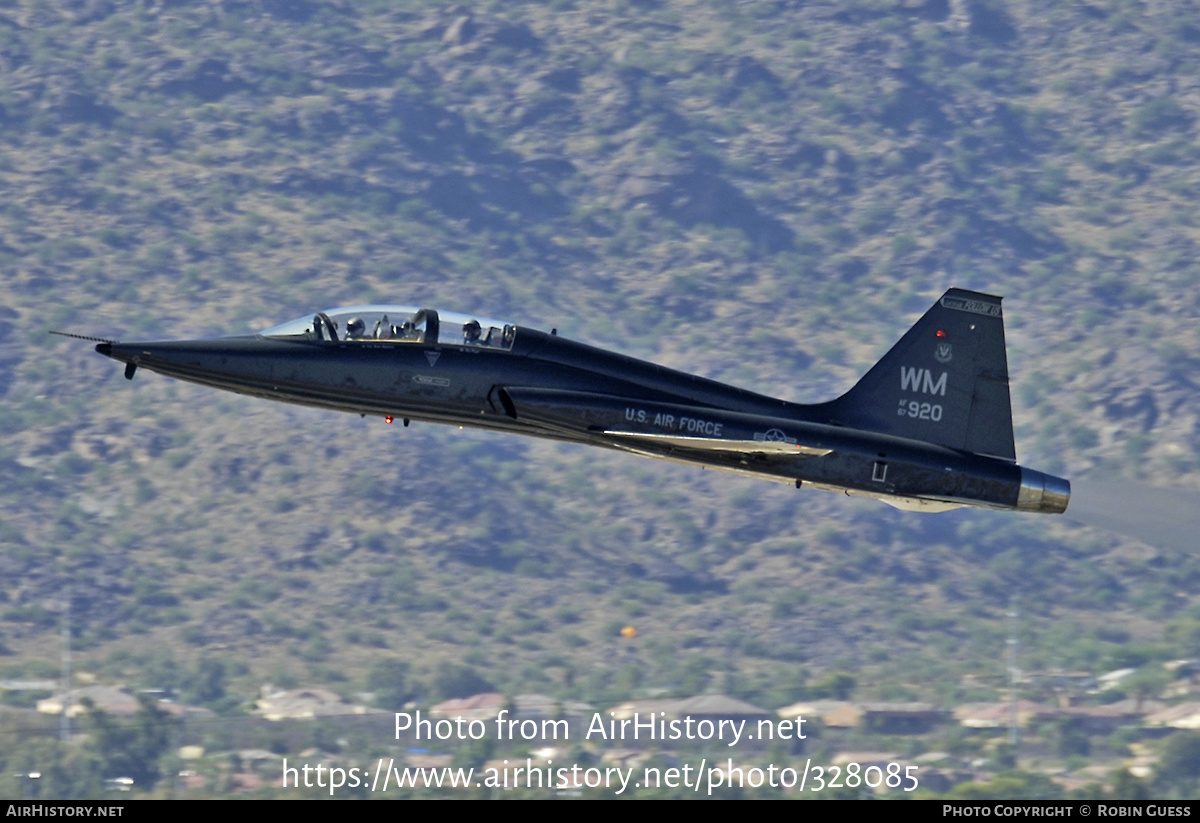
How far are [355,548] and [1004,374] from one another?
93.8m

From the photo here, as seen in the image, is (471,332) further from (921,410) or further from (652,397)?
(921,410)

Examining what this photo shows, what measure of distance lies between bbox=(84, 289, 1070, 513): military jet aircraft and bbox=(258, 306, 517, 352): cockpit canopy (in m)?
0.03

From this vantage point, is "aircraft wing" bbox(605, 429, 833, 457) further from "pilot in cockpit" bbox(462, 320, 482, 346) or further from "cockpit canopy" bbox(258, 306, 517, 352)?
"pilot in cockpit" bbox(462, 320, 482, 346)

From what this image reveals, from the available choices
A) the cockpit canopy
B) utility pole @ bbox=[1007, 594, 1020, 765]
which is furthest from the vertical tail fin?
utility pole @ bbox=[1007, 594, 1020, 765]

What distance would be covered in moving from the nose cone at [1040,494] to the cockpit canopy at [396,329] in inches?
450

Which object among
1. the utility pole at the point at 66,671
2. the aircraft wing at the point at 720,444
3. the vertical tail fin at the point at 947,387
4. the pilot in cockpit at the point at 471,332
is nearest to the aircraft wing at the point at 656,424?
the aircraft wing at the point at 720,444

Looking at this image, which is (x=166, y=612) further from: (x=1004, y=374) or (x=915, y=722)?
(x=1004, y=374)

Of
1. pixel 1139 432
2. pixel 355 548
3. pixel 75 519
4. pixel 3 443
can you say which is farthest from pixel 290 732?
pixel 1139 432

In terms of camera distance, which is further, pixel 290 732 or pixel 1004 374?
pixel 290 732

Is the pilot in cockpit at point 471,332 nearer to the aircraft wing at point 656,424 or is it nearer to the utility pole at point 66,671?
the aircraft wing at point 656,424

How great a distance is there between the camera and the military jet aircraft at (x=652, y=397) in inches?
1437
